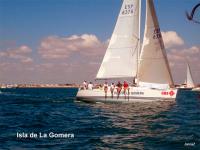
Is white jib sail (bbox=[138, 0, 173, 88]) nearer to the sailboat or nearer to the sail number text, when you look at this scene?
the sailboat

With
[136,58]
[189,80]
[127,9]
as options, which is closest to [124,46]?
[136,58]

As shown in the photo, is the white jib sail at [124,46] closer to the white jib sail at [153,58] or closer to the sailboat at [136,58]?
the sailboat at [136,58]

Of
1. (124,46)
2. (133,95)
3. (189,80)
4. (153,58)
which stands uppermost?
(124,46)

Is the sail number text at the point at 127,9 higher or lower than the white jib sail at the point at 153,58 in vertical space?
higher

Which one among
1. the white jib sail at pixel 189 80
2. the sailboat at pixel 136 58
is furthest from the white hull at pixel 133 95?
the white jib sail at pixel 189 80

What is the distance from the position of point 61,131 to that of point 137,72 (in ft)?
71.6

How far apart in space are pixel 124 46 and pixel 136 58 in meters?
1.95

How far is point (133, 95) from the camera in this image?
37.5m

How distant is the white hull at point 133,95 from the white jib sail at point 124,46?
101 inches

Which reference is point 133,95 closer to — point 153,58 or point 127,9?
point 153,58

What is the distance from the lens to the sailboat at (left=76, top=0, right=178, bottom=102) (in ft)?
128

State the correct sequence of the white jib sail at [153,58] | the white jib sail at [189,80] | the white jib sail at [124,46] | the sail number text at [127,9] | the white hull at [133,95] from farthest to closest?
the white jib sail at [189,80] < the sail number text at [127,9] < the white jib sail at [124,46] < the white jib sail at [153,58] < the white hull at [133,95]

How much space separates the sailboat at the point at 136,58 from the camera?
3894 cm

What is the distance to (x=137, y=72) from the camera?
129 ft
